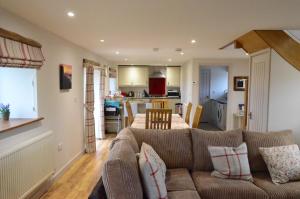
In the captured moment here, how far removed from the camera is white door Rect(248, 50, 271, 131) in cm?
350

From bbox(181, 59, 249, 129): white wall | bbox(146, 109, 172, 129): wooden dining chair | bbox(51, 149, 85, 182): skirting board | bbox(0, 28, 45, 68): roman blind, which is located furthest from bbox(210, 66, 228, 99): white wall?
bbox(0, 28, 45, 68): roman blind

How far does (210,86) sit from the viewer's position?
8.76 metres

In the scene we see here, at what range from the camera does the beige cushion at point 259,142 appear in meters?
2.65

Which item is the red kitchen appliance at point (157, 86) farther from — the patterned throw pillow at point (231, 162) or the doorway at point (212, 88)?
the patterned throw pillow at point (231, 162)

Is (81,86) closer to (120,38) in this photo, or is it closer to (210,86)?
(120,38)

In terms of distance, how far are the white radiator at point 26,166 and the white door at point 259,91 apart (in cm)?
308

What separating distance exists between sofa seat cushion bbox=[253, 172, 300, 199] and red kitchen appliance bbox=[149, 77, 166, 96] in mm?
6708

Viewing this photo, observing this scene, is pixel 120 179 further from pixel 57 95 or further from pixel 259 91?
pixel 259 91

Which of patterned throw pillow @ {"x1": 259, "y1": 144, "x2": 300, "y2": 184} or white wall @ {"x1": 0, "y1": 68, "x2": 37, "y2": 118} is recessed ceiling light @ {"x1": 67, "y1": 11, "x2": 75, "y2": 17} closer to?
white wall @ {"x1": 0, "y1": 68, "x2": 37, "y2": 118}

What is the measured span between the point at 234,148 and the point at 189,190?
0.77m

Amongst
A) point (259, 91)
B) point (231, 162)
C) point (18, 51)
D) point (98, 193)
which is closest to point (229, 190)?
point (231, 162)

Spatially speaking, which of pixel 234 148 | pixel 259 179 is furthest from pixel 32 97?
pixel 259 179

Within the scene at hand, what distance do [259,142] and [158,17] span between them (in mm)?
1795

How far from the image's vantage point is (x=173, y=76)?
29.6ft
